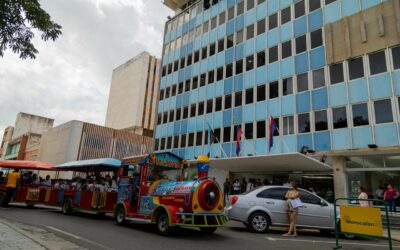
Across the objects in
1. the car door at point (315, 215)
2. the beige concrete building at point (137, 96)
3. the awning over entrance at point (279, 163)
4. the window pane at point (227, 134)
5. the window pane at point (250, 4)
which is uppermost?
the beige concrete building at point (137, 96)

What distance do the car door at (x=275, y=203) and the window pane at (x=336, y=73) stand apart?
40.6 ft

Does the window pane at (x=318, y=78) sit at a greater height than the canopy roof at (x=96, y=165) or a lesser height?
greater

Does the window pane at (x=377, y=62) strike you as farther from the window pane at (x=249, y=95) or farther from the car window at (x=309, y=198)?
the car window at (x=309, y=198)

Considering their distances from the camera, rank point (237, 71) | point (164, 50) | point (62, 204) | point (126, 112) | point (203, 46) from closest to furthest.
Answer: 1. point (62, 204)
2. point (237, 71)
3. point (203, 46)
4. point (164, 50)
5. point (126, 112)

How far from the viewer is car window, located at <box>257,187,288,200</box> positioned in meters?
11.4

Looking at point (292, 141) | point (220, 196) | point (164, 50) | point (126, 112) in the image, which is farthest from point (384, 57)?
point (126, 112)

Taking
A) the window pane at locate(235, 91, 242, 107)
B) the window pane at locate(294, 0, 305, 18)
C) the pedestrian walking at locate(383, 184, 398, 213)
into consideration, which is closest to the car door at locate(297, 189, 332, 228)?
the pedestrian walking at locate(383, 184, 398, 213)

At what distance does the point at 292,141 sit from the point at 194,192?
14489 millimetres

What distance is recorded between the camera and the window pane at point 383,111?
1806cm

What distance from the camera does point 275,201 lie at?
1127 centimetres

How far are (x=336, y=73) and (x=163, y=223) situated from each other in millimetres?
16698

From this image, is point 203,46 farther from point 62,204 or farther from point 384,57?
point 62,204

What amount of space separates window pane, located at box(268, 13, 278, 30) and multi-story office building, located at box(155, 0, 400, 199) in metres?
0.10

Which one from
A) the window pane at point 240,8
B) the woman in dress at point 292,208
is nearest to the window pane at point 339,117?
the woman in dress at point 292,208
